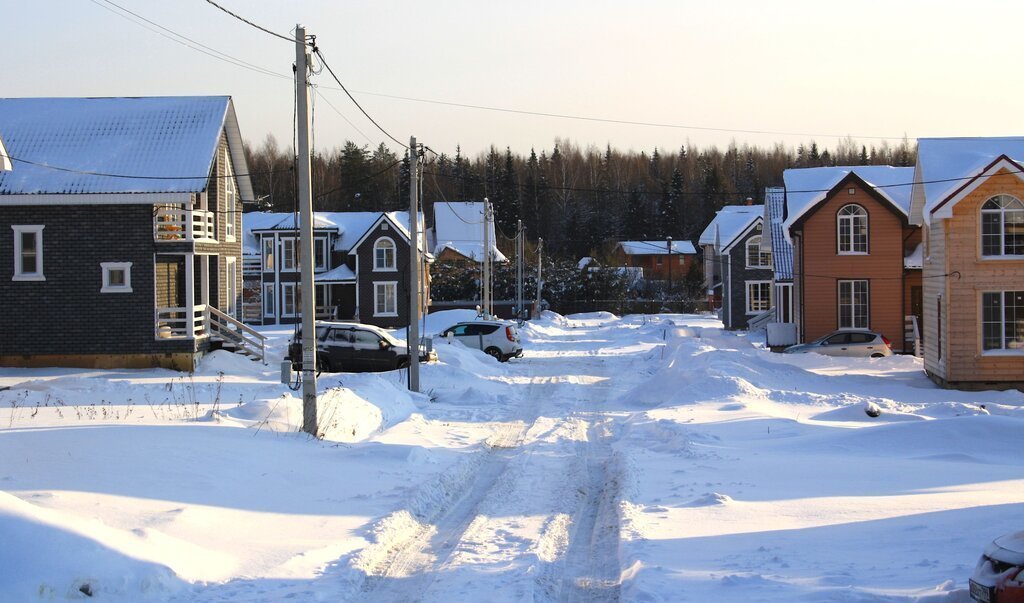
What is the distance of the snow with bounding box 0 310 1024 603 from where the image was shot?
7.88 metres

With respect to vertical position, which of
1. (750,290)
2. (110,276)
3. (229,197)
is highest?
(229,197)

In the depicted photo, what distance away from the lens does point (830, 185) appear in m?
37.9

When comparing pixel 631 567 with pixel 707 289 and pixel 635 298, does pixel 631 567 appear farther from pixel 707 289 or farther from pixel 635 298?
pixel 707 289

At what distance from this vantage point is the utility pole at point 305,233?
15156 mm

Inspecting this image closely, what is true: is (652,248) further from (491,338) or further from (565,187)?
(491,338)

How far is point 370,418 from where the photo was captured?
1816cm

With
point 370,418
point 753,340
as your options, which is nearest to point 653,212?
point 753,340

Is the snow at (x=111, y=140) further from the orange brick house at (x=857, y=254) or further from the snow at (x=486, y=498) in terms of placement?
the orange brick house at (x=857, y=254)

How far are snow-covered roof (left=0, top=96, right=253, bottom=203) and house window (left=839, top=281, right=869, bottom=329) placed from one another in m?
24.2

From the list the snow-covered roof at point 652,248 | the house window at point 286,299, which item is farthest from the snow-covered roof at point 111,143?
the snow-covered roof at point 652,248

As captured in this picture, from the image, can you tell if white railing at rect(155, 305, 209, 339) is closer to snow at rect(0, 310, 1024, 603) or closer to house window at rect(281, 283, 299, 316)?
snow at rect(0, 310, 1024, 603)

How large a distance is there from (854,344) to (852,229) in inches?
224

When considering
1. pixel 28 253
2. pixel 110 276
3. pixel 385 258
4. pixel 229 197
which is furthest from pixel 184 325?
pixel 385 258

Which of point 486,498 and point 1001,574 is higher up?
point 1001,574
